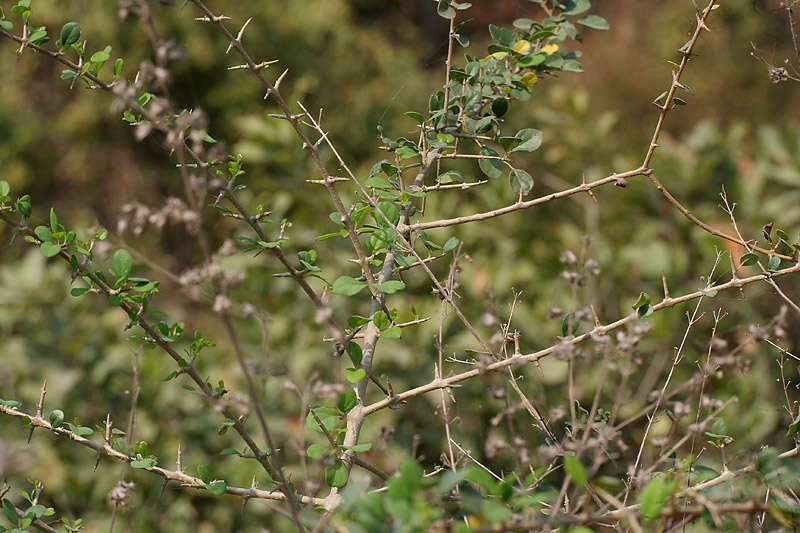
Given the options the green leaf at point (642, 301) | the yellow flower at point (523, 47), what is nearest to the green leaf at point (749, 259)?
the green leaf at point (642, 301)

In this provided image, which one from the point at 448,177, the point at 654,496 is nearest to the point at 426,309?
the point at 448,177

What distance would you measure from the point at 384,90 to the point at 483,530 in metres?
4.47

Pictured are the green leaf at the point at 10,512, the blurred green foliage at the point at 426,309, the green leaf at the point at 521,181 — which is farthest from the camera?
the blurred green foliage at the point at 426,309

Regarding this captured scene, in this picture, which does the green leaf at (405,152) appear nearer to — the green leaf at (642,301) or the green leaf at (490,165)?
the green leaf at (490,165)

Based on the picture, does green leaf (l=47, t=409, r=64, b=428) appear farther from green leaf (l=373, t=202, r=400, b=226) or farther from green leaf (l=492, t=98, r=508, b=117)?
green leaf (l=492, t=98, r=508, b=117)

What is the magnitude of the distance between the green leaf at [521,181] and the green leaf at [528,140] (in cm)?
3

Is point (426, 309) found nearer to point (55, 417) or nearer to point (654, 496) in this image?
point (55, 417)

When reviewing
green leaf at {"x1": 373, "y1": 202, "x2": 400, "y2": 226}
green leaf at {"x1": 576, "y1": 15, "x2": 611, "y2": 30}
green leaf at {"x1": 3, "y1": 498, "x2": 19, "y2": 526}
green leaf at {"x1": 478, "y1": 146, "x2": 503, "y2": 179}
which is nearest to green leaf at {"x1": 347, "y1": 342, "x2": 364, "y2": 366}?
green leaf at {"x1": 373, "y1": 202, "x2": 400, "y2": 226}

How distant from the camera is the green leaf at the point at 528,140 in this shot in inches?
33.5

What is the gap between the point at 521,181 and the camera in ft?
2.78

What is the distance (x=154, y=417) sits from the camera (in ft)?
6.83

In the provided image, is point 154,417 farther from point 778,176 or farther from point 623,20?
point 623,20

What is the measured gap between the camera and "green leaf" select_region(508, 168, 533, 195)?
2.76 ft

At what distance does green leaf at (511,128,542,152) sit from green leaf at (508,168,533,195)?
0.09 feet
